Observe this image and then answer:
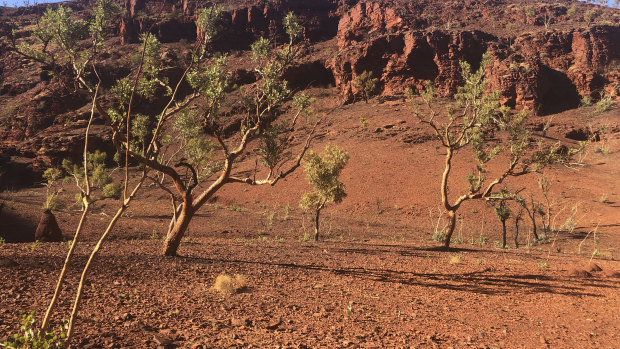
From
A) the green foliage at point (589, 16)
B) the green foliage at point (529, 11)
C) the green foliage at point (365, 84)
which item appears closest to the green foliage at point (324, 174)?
the green foliage at point (365, 84)

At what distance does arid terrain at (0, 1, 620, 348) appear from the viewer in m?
5.00

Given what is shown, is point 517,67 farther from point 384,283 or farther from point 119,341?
point 119,341

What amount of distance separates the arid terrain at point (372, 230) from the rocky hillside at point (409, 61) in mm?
347

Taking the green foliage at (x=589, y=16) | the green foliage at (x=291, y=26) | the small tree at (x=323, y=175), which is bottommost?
the small tree at (x=323, y=175)

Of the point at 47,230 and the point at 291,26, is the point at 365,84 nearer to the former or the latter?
the point at 291,26

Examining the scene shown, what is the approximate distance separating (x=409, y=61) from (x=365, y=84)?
921 centimetres

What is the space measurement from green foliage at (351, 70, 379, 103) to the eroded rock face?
1.30 metres

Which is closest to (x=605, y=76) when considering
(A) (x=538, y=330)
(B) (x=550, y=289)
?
(B) (x=550, y=289)

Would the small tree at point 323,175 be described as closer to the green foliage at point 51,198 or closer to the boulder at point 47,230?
the boulder at point 47,230

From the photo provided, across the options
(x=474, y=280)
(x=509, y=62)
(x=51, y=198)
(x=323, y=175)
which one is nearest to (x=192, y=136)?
(x=323, y=175)

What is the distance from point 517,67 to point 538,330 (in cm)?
5681

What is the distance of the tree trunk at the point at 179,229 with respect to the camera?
8898 millimetres

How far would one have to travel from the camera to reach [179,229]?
9.04 m

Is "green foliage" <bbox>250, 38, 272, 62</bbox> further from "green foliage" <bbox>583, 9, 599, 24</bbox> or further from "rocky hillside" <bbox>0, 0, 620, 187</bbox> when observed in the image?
"green foliage" <bbox>583, 9, 599, 24</bbox>
